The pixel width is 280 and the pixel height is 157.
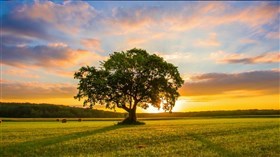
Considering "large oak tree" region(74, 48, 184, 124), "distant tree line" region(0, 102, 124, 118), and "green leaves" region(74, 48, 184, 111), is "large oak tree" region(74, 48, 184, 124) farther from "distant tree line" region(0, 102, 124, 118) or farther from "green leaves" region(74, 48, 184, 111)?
"distant tree line" region(0, 102, 124, 118)

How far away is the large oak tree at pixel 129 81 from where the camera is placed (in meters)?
69.5

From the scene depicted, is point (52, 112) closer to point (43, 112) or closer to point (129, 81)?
point (43, 112)

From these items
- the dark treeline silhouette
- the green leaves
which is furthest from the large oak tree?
the dark treeline silhouette

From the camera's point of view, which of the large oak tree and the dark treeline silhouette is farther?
the dark treeline silhouette

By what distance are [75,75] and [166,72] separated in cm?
1820

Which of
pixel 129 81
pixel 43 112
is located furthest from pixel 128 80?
pixel 43 112

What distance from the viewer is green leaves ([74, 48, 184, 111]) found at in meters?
69.5

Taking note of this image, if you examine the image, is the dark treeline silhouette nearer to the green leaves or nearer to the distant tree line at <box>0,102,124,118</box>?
the distant tree line at <box>0,102,124,118</box>

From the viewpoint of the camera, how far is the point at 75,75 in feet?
235

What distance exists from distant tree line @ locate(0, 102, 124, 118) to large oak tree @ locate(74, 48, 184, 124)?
87.5 m

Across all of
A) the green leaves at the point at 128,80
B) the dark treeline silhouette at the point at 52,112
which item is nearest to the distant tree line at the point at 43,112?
the dark treeline silhouette at the point at 52,112

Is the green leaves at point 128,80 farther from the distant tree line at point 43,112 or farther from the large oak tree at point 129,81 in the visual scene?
the distant tree line at point 43,112

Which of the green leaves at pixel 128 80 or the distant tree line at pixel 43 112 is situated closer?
the green leaves at pixel 128 80

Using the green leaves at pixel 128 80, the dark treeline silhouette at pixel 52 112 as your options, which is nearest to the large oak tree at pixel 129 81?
the green leaves at pixel 128 80
